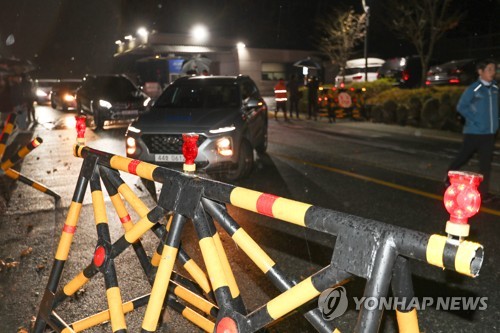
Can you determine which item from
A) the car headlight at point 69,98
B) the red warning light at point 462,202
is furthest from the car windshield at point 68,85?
the red warning light at point 462,202

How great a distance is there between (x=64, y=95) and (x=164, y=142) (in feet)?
70.7

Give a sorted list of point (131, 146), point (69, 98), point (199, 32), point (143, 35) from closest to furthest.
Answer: point (131, 146) → point (69, 98) → point (143, 35) → point (199, 32)

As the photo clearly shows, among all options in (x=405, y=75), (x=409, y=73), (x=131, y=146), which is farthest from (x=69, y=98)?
(x=131, y=146)

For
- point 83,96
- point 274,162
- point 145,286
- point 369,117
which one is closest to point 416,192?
point 274,162

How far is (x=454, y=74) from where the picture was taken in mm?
19734

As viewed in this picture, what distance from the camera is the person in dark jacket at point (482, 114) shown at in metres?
6.51

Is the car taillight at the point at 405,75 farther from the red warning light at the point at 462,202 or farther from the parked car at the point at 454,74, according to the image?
the red warning light at the point at 462,202

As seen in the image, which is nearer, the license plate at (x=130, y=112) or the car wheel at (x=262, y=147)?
the car wheel at (x=262, y=147)

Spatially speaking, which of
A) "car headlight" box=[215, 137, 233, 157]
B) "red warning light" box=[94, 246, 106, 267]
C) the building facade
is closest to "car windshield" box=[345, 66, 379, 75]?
the building facade

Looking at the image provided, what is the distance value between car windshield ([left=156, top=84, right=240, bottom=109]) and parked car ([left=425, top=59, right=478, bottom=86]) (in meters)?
13.3

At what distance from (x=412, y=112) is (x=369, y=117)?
8.40ft

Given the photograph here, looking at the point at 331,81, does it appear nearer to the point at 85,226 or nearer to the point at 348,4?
the point at 348,4

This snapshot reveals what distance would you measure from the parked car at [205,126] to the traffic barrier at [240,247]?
3.92m

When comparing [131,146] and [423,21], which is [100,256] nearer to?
[131,146]
